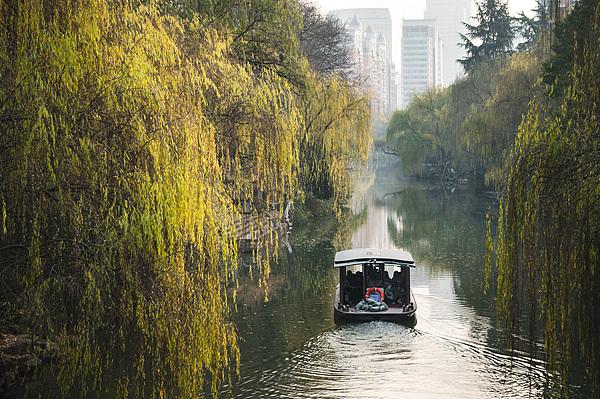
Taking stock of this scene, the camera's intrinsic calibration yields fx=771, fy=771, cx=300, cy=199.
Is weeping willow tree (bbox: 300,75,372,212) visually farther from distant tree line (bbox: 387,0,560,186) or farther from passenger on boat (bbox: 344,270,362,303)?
passenger on boat (bbox: 344,270,362,303)

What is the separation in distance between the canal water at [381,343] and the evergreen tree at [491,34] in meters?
24.7

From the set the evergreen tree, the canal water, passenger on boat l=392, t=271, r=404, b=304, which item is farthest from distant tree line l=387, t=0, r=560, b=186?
passenger on boat l=392, t=271, r=404, b=304

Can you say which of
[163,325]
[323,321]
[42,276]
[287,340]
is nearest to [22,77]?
[42,276]

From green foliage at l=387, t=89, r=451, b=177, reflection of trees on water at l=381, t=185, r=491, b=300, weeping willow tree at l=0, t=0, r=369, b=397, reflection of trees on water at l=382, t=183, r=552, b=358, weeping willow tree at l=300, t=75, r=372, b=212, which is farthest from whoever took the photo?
green foliage at l=387, t=89, r=451, b=177

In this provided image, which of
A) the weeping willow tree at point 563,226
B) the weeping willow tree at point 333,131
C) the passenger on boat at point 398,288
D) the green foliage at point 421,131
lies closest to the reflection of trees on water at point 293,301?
the passenger on boat at point 398,288

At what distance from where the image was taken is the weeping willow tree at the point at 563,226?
7.39 m

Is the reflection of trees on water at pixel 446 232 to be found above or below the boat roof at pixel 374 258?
below

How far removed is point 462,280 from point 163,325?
14.0 meters

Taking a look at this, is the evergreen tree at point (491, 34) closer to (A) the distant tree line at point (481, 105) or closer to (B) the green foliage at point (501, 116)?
(A) the distant tree line at point (481, 105)

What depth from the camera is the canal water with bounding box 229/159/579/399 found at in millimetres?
11531

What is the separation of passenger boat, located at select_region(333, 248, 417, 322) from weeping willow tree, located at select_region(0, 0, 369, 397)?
7373mm

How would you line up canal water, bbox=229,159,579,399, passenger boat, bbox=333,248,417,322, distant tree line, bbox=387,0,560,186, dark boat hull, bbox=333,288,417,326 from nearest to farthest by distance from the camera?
1. canal water, bbox=229,159,579,399
2. dark boat hull, bbox=333,288,417,326
3. passenger boat, bbox=333,248,417,322
4. distant tree line, bbox=387,0,560,186

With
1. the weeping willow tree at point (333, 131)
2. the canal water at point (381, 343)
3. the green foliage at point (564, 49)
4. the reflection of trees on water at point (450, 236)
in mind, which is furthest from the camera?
the weeping willow tree at point (333, 131)

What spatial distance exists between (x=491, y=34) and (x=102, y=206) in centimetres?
4307
